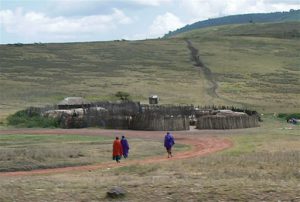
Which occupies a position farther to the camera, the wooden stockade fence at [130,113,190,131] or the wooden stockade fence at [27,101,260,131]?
the wooden stockade fence at [27,101,260,131]

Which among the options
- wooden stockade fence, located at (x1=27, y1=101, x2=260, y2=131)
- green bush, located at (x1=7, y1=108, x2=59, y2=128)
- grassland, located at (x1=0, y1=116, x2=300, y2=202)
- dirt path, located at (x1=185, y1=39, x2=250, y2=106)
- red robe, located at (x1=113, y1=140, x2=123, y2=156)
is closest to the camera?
grassland, located at (x1=0, y1=116, x2=300, y2=202)

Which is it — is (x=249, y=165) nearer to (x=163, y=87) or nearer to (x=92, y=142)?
(x=92, y=142)

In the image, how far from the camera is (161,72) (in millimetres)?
100250

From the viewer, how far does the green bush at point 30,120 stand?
52.2 meters

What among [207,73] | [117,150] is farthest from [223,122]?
[207,73]

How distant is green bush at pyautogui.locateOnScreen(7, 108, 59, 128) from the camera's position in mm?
52250

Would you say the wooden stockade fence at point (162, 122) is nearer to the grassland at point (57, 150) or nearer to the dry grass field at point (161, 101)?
the dry grass field at point (161, 101)

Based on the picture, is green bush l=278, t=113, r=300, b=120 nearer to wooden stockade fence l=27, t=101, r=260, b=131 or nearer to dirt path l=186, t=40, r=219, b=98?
wooden stockade fence l=27, t=101, r=260, b=131

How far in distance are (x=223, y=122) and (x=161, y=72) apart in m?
50.6

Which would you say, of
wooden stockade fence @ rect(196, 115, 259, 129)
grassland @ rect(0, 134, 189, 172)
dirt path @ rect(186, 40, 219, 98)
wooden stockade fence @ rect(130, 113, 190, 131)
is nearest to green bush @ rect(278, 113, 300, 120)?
wooden stockade fence @ rect(196, 115, 259, 129)

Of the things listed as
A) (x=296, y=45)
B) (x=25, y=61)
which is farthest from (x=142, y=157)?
(x=296, y=45)

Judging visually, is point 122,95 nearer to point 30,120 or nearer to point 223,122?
point 30,120

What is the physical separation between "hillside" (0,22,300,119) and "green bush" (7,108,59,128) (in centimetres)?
473

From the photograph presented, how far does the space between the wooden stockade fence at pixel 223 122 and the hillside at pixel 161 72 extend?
18.1 meters
